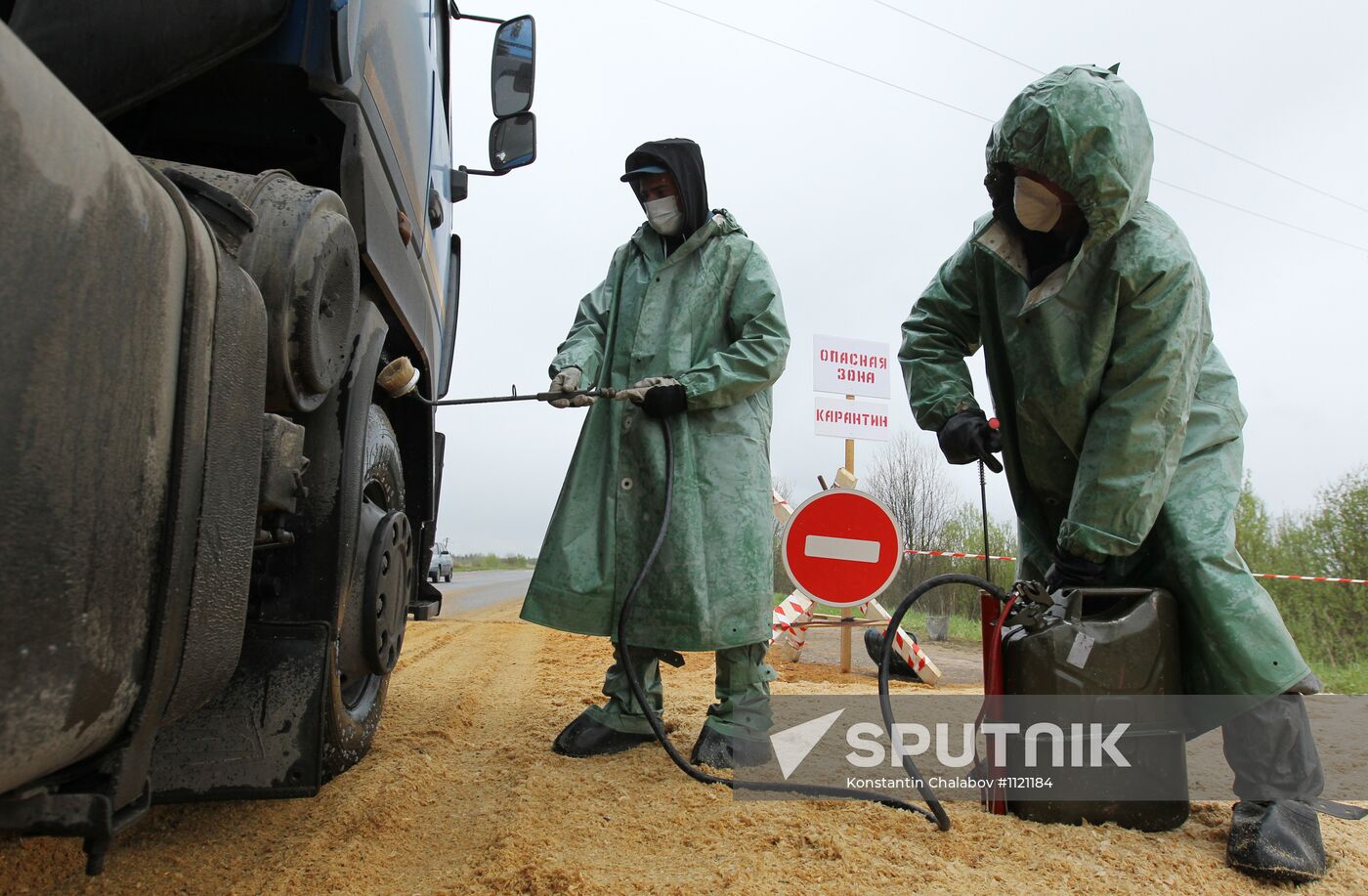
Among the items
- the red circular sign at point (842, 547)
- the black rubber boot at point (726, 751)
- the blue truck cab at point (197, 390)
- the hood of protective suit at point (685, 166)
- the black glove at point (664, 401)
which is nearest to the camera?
the blue truck cab at point (197, 390)

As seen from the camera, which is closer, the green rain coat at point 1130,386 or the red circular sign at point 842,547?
the green rain coat at point 1130,386

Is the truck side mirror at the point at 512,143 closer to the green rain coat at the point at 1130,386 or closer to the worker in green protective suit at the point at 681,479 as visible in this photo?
the worker in green protective suit at the point at 681,479

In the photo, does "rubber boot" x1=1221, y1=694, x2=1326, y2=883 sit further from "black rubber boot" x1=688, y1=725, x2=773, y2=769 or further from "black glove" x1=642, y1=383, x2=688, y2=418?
"black glove" x1=642, y1=383, x2=688, y2=418

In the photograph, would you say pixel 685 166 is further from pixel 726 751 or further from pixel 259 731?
pixel 259 731

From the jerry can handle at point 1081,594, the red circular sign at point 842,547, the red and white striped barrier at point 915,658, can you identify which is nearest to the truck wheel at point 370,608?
the jerry can handle at point 1081,594

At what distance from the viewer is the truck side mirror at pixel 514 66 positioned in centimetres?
357

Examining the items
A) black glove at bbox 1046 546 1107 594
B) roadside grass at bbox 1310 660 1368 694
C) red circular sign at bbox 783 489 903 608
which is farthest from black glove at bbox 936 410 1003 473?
roadside grass at bbox 1310 660 1368 694

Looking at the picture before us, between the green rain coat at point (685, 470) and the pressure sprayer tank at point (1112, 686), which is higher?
the green rain coat at point (685, 470)

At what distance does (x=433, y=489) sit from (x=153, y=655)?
2062 millimetres

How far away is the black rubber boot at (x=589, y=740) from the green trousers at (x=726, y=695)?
2 centimetres

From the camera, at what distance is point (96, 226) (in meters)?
1.03

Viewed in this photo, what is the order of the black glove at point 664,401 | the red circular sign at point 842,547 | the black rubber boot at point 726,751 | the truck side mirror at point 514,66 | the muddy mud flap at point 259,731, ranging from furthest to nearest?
the red circular sign at point 842,547 → the truck side mirror at point 514,66 → the black glove at point 664,401 → the black rubber boot at point 726,751 → the muddy mud flap at point 259,731

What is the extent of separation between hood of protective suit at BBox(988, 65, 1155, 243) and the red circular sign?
3.14 meters

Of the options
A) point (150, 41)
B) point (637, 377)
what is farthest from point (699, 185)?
point (150, 41)
